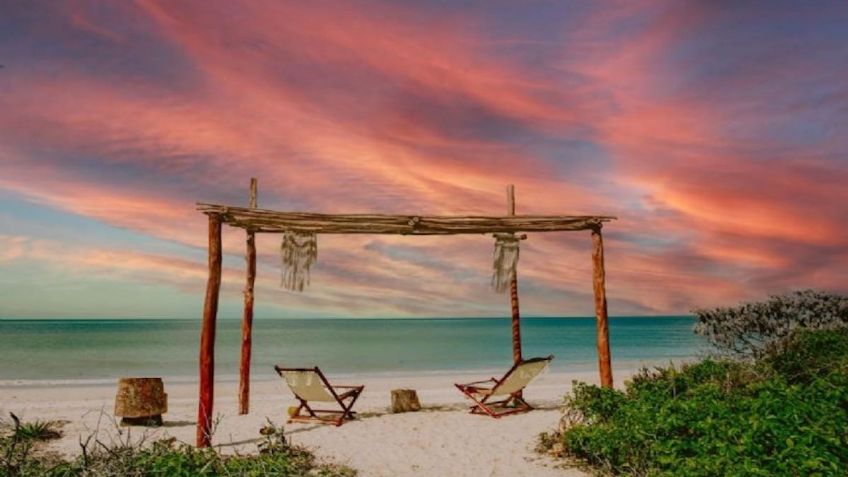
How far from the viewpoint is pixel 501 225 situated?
9867mm

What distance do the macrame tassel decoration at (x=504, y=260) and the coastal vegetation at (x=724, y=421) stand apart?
307 cm

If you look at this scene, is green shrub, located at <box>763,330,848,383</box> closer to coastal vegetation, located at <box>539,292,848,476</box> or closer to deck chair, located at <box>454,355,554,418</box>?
coastal vegetation, located at <box>539,292,848,476</box>

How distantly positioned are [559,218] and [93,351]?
136 feet

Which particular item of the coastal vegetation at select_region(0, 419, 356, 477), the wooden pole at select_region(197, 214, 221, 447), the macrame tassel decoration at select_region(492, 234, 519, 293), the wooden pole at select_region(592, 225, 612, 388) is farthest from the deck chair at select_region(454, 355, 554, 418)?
the wooden pole at select_region(197, 214, 221, 447)

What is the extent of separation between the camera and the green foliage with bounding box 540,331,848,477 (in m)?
4.41

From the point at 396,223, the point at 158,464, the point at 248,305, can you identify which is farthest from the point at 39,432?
the point at 396,223

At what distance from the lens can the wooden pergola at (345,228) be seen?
27.1ft

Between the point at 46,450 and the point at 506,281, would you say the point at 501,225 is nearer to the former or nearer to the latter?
the point at 506,281

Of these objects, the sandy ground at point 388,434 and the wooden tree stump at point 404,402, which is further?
the wooden tree stump at point 404,402

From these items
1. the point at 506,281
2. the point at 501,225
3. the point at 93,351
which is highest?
the point at 501,225

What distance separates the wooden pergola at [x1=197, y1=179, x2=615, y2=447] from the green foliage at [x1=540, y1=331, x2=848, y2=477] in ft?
8.22

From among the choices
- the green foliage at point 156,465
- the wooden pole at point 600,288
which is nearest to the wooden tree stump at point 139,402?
the green foliage at point 156,465

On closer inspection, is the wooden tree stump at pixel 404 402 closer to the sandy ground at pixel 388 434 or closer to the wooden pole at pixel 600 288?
the sandy ground at pixel 388 434

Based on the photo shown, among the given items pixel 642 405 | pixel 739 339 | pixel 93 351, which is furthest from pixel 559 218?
pixel 93 351
